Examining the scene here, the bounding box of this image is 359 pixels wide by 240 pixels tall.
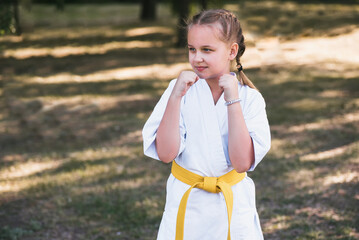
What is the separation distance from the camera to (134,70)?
37.3 feet

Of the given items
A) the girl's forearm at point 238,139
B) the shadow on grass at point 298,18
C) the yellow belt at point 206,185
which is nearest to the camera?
the girl's forearm at point 238,139

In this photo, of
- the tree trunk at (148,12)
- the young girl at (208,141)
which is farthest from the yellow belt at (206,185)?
the tree trunk at (148,12)

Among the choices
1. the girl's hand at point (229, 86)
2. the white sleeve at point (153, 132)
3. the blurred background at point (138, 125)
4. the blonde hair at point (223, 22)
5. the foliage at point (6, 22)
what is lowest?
the blurred background at point (138, 125)

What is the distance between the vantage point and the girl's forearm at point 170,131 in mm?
2033

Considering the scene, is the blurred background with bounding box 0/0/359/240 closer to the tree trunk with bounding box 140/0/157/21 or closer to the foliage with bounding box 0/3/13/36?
the foliage with bounding box 0/3/13/36

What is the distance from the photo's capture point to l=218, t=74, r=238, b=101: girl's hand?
6.56ft

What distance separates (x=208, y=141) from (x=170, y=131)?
0.20 meters

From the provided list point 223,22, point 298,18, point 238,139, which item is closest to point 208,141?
point 238,139

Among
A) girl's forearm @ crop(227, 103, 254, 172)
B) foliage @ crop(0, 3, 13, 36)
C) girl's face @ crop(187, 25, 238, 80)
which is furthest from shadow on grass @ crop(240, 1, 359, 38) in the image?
girl's forearm @ crop(227, 103, 254, 172)

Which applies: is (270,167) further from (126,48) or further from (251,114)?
(126,48)

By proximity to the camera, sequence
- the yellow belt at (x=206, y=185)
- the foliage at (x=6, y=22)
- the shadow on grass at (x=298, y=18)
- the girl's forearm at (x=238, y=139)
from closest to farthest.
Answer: the girl's forearm at (x=238, y=139) → the yellow belt at (x=206, y=185) → the foliage at (x=6, y=22) → the shadow on grass at (x=298, y=18)

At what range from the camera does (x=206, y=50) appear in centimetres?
207

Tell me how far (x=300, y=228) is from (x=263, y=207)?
0.49 metres

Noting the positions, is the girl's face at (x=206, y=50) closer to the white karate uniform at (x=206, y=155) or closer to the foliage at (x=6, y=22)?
the white karate uniform at (x=206, y=155)
